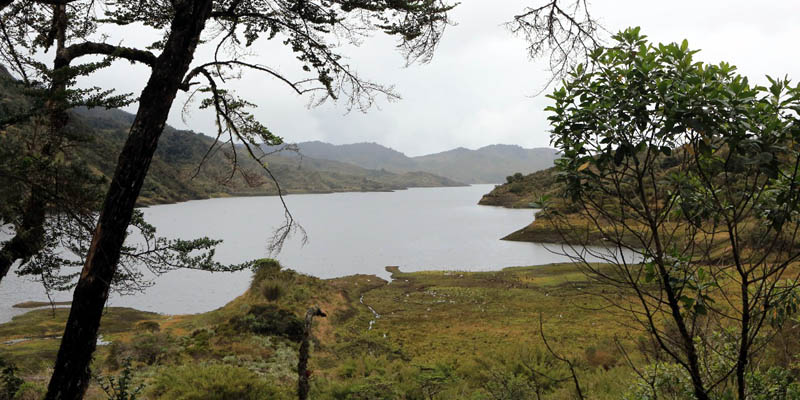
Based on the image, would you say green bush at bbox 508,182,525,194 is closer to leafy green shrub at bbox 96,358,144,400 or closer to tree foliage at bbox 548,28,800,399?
leafy green shrub at bbox 96,358,144,400

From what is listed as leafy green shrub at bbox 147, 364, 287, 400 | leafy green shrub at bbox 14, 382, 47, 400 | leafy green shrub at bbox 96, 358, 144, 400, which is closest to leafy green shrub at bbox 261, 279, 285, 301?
leafy green shrub at bbox 96, 358, 144, 400

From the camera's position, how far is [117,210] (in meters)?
4.18

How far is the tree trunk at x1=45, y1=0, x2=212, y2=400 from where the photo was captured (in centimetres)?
412

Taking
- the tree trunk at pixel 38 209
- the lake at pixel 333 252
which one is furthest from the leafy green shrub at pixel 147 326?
the tree trunk at pixel 38 209

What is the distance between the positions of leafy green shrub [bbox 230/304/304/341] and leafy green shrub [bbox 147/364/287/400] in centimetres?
862

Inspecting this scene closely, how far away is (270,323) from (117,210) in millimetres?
15256

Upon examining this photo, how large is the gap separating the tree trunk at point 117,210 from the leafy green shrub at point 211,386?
3989 millimetres

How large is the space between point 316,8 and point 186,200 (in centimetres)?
15710

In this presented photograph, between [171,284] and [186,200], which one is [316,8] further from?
[186,200]

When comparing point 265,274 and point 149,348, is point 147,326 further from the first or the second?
point 149,348

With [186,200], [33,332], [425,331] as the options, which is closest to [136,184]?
[425,331]

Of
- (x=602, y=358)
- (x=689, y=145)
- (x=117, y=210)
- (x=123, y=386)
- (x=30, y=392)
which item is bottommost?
(x=30, y=392)

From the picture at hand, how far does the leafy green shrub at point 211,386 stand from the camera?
25.7ft

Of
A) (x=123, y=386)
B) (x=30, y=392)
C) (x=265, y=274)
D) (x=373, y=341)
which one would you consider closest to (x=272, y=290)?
(x=265, y=274)
